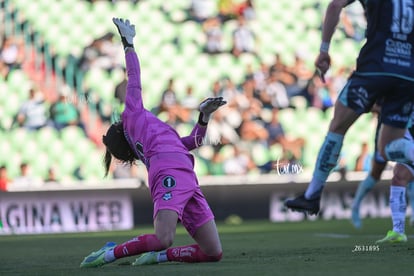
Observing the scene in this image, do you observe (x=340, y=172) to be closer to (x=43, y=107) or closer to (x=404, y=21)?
(x=43, y=107)

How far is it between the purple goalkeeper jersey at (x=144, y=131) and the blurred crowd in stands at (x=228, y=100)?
28.0 ft

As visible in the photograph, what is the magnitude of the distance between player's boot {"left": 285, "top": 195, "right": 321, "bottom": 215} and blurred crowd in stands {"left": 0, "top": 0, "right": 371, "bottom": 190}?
9.11 metres

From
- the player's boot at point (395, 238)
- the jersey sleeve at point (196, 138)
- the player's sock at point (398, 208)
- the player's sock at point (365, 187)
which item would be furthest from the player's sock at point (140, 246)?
the player's sock at point (365, 187)

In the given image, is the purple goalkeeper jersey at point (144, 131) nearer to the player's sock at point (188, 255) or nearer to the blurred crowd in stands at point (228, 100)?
the player's sock at point (188, 255)

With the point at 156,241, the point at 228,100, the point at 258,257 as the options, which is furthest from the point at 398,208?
the point at 228,100

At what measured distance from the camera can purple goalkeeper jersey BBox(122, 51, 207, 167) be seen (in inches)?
236

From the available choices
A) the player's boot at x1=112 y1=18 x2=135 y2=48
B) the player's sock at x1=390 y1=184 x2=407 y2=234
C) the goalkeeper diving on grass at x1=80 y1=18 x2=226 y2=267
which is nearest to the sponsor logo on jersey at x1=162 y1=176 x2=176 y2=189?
the goalkeeper diving on grass at x1=80 y1=18 x2=226 y2=267

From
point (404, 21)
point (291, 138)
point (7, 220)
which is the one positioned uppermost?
point (404, 21)

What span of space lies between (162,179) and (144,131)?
397 millimetres

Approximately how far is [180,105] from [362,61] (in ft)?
34.1

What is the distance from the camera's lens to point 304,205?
5.63m

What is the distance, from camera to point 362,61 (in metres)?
5.75

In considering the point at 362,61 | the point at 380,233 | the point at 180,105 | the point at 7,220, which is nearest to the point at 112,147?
the point at 362,61

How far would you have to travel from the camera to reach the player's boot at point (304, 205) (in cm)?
562
